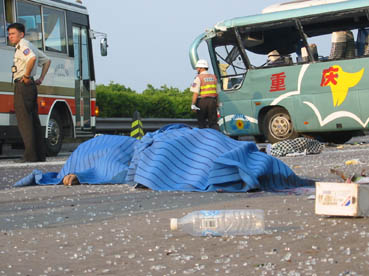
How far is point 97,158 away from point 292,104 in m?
11.2

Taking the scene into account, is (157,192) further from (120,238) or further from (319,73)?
(319,73)

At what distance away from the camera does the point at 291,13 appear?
2011cm

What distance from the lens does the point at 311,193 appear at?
23.9 feet

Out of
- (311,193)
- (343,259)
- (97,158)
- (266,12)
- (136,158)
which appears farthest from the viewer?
Result: (266,12)

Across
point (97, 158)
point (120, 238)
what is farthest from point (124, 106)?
point (120, 238)

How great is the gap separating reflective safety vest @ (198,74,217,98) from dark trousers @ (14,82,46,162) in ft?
18.8

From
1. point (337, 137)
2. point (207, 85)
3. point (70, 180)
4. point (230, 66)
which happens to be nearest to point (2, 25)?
point (207, 85)

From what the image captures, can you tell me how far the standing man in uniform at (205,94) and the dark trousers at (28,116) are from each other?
5.62 m

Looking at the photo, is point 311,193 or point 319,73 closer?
point 311,193

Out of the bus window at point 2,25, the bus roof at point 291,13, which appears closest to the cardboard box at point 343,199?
the bus window at point 2,25

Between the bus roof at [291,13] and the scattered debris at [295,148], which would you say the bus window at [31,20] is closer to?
the bus roof at [291,13]

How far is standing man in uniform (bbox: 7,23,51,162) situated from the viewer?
43.0 ft

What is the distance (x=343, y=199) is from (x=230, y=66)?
15.9 m

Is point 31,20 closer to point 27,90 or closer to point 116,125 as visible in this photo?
point 27,90
